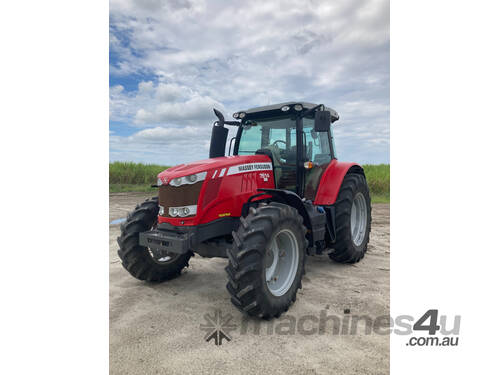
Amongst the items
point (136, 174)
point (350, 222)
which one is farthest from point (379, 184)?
point (136, 174)

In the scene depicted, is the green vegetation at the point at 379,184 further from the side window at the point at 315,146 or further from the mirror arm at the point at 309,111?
the mirror arm at the point at 309,111

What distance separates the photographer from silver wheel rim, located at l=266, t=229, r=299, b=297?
3.36m

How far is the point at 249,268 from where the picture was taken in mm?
2854

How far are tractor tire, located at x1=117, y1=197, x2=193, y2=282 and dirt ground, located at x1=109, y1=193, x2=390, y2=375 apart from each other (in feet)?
0.58

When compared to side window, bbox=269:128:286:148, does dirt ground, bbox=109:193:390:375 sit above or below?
below

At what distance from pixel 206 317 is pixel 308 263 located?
88.5 inches

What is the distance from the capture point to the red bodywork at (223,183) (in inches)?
134

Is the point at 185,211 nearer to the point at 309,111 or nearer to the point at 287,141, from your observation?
the point at 287,141

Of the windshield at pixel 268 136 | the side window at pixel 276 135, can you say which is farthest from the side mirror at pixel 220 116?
the side window at pixel 276 135

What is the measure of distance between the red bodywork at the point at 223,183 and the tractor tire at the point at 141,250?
0.39m

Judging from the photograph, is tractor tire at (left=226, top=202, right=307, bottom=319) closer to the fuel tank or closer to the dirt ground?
the dirt ground

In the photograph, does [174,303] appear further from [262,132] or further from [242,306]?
[262,132]

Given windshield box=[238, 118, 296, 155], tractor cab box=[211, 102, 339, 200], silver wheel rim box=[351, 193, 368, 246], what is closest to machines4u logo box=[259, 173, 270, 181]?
tractor cab box=[211, 102, 339, 200]

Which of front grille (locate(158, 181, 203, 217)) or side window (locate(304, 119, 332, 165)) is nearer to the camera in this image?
front grille (locate(158, 181, 203, 217))
